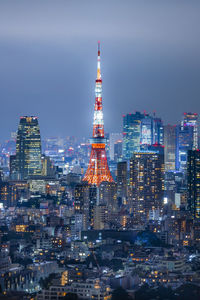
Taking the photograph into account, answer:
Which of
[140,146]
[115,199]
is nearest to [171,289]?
[115,199]

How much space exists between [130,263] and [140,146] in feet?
63.1

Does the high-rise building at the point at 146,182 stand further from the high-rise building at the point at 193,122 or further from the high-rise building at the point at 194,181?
the high-rise building at the point at 193,122

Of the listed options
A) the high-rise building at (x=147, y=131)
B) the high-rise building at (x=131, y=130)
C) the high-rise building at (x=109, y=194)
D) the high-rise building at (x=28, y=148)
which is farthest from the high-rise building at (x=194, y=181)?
the high-rise building at (x=147, y=131)

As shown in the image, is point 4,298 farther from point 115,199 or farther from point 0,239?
point 115,199

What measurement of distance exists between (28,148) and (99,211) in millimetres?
12437

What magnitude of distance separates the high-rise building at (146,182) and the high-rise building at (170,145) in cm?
415

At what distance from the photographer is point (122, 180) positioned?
33906 millimetres

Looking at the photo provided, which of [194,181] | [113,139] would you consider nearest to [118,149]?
[113,139]

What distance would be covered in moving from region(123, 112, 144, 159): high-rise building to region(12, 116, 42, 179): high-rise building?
339cm

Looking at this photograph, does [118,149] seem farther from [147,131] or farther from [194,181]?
[194,181]

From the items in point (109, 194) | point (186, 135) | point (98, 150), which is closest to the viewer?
point (109, 194)

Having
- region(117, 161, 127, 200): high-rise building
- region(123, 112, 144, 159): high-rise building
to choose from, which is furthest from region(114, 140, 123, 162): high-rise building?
region(117, 161, 127, 200): high-rise building

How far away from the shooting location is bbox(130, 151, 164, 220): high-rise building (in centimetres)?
3128

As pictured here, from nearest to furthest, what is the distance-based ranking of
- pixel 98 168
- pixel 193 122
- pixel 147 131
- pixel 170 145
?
1. pixel 98 168
2. pixel 193 122
3. pixel 170 145
4. pixel 147 131
